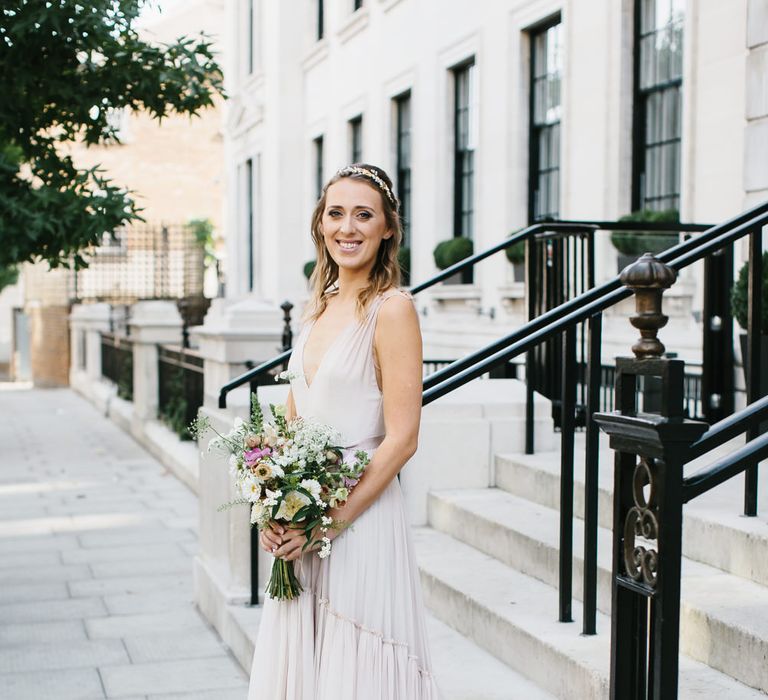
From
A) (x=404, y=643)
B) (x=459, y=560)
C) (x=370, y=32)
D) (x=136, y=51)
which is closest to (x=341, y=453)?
(x=404, y=643)

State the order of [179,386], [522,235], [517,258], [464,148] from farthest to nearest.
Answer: [464,148]
[179,386]
[517,258]
[522,235]

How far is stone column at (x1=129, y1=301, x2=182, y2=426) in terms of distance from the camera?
15.4 m

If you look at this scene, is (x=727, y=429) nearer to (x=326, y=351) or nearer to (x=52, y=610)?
(x=326, y=351)

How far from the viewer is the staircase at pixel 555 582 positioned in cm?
388

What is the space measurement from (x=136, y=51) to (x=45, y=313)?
2105 centimetres

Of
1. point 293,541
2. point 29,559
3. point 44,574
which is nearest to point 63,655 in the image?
point 44,574

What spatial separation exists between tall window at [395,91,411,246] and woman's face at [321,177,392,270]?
1379 cm

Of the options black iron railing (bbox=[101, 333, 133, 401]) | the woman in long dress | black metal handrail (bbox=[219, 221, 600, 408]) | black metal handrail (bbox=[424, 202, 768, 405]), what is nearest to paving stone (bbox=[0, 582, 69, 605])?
black metal handrail (bbox=[219, 221, 600, 408])

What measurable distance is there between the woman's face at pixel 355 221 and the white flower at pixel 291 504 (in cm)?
68

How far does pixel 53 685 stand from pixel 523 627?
239 cm

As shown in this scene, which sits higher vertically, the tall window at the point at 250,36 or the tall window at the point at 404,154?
the tall window at the point at 250,36

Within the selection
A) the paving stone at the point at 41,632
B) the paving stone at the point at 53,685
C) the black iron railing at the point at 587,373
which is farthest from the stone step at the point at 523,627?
the paving stone at the point at 41,632

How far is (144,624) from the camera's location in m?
6.57

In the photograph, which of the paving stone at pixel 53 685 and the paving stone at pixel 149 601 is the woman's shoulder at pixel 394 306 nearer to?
the paving stone at pixel 53 685
